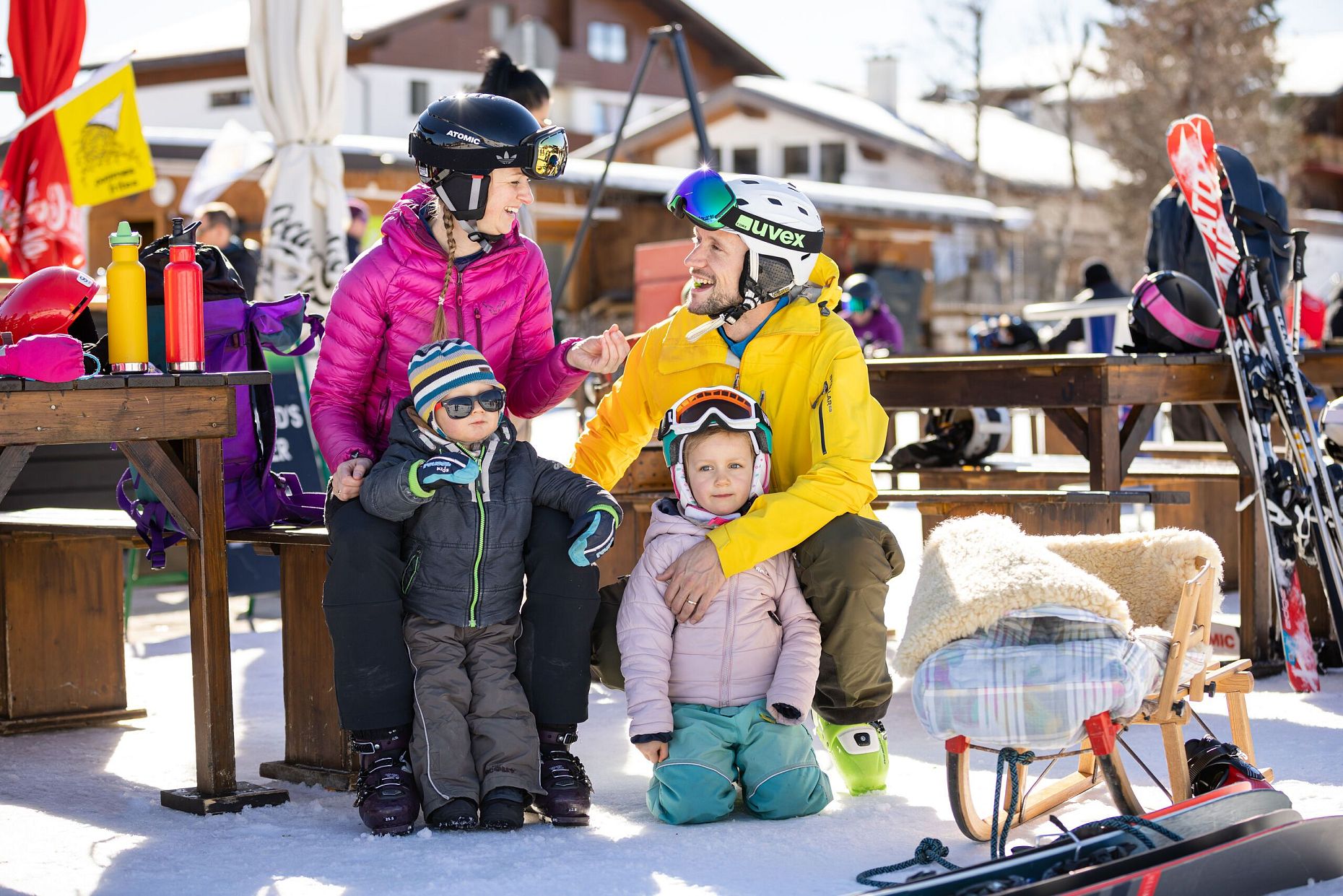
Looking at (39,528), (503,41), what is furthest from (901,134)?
(39,528)

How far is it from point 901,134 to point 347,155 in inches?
763

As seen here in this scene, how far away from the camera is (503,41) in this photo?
82.6 feet

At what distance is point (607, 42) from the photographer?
38.4 meters

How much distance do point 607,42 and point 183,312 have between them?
3608 centimetres

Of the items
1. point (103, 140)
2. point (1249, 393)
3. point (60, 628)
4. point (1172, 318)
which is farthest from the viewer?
point (103, 140)

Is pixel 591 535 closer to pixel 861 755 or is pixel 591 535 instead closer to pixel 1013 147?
pixel 861 755

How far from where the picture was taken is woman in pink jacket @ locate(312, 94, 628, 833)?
11.4 ft

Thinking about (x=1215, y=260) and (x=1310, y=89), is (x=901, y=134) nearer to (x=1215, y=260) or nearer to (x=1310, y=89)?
(x=1310, y=89)

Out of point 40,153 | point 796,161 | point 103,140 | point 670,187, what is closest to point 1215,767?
point 103,140

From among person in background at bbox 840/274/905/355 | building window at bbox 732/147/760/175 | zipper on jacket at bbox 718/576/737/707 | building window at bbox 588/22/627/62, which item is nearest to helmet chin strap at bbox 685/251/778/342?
zipper on jacket at bbox 718/576/737/707

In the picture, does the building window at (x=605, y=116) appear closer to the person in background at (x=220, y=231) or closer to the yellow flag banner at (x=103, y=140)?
the person in background at (x=220, y=231)

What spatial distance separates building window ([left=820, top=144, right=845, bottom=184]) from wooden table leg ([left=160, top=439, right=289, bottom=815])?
3154 centimetres

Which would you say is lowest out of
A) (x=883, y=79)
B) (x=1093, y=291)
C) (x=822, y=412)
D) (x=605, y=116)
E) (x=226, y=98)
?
(x=822, y=412)

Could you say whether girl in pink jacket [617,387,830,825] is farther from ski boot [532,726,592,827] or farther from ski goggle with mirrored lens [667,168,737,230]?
ski goggle with mirrored lens [667,168,737,230]
